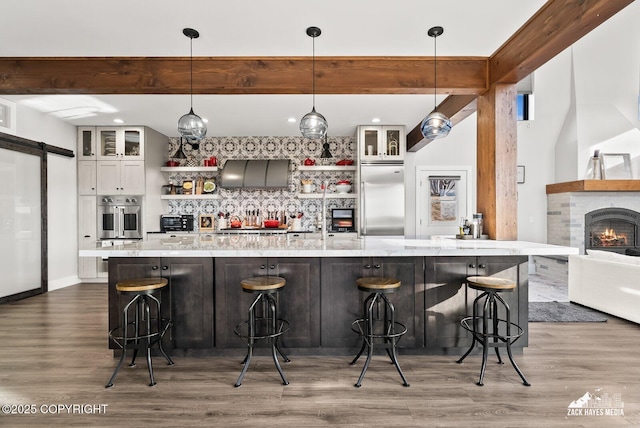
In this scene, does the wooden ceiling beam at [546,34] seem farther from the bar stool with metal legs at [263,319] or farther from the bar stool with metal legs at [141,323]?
the bar stool with metal legs at [141,323]

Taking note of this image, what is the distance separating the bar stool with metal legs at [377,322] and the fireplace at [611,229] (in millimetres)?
5546

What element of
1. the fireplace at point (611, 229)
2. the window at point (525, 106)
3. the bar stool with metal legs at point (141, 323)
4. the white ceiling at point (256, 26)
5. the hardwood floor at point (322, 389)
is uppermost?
the window at point (525, 106)

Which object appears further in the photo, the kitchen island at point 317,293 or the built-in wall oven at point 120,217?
the built-in wall oven at point 120,217

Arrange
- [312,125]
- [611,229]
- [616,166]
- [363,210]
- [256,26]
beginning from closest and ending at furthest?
[256,26] → [312,125] → [363,210] → [616,166] → [611,229]

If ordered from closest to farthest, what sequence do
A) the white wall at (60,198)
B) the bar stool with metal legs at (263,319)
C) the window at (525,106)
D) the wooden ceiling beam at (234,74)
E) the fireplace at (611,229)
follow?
the bar stool with metal legs at (263,319) → the wooden ceiling beam at (234,74) → the white wall at (60,198) → the fireplace at (611,229) → the window at (525,106)

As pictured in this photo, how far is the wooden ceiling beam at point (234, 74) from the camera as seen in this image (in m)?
3.77

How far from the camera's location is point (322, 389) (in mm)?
2545

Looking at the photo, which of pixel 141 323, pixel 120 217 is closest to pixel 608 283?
pixel 141 323

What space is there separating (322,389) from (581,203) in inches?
253

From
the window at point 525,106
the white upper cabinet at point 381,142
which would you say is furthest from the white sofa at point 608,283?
the window at point 525,106

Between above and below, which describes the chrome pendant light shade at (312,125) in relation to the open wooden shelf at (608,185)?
above

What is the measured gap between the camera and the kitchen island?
3.06m

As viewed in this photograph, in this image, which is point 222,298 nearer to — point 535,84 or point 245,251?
point 245,251

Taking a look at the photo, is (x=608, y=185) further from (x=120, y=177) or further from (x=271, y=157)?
(x=120, y=177)
